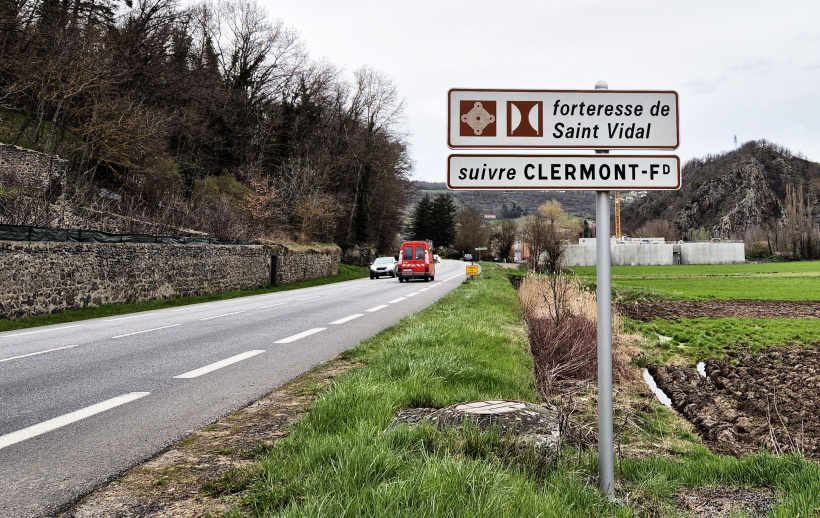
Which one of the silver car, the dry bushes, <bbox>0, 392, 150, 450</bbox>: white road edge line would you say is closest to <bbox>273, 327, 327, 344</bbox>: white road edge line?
<bbox>0, 392, 150, 450</bbox>: white road edge line

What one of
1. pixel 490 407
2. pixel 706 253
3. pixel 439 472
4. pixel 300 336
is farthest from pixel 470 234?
pixel 439 472

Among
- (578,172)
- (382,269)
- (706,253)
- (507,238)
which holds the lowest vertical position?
(382,269)

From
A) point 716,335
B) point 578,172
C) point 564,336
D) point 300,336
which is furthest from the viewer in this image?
point 716,335

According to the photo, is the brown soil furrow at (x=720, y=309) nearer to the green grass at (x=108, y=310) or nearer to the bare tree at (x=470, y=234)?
the green grass at (x=108, y=310)

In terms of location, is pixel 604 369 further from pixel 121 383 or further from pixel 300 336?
pixel 300 336

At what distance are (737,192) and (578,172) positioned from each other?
180 metres

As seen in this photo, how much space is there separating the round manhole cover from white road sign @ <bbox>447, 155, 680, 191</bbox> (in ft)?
4.81

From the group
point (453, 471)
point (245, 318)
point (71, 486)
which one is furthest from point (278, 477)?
point (245, 318)

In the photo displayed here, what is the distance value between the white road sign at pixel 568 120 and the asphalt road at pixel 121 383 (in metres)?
3.04

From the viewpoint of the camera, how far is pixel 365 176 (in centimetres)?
5206

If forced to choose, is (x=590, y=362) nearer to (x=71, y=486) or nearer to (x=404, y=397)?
(x=404, y=397)

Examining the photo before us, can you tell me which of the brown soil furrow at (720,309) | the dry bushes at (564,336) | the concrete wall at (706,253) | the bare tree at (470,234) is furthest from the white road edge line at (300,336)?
the bare tree at (470,234)

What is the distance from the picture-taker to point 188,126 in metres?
36.5

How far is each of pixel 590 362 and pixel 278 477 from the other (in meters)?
7.34
